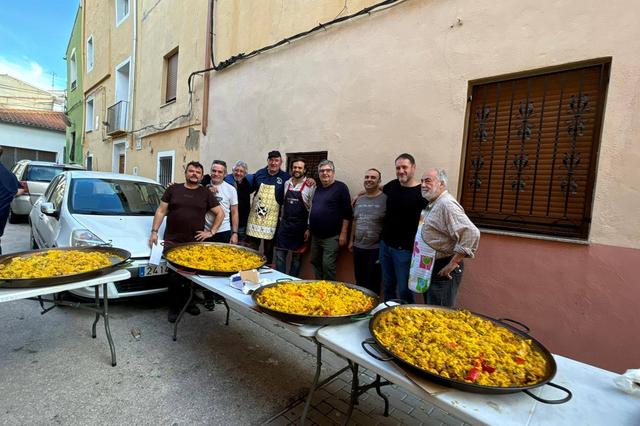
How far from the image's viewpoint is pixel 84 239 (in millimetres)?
3639

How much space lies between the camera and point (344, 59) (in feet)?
15.2

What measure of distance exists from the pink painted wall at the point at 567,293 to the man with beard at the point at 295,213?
2112 millimetres

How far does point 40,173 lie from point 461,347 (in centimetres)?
1167

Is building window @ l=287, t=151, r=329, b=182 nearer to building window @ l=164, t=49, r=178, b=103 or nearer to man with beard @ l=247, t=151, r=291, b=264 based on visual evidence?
man with beard @ l=247, t=151, r=291, b=264

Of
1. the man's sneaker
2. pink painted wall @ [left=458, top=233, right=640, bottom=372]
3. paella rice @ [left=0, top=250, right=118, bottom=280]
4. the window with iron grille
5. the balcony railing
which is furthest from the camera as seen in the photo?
the balcony railing

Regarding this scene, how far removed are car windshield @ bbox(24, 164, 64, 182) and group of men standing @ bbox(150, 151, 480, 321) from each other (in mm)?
7387

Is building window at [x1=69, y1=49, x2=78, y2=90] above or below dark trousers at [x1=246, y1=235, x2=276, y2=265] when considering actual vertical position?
above

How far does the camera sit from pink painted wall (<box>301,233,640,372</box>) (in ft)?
8.48

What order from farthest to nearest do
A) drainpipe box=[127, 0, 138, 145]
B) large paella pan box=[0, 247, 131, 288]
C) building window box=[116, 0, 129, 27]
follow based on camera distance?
building window box=[116, 0, 129, 27]
drainpipe box=[127, 0, 138, 145]
large paella pan box=[0, 247, 131, 288]

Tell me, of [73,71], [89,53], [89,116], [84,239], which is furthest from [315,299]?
[73,71]

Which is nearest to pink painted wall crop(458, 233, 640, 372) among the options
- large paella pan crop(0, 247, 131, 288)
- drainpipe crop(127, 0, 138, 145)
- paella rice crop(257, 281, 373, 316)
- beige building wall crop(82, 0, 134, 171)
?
paella rice crop(257, 281, 373, 316)

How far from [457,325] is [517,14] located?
9.99 feet

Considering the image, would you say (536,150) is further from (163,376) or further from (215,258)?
(163,376)

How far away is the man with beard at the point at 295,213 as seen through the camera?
434cm
